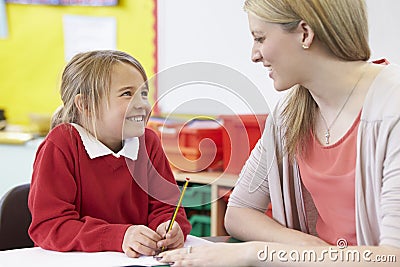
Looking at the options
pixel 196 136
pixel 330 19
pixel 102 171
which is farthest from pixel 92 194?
pixel 196 136

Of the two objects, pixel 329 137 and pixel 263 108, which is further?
pixel 329 137

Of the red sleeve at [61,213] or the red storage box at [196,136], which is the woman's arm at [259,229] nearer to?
the red sleeve at [61,213]

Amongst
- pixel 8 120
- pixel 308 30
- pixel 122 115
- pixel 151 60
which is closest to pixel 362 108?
pixel 308 30

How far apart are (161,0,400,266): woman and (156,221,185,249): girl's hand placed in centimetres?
9

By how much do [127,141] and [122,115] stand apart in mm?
71

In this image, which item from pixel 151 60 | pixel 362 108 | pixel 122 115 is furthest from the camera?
pixel 151 60

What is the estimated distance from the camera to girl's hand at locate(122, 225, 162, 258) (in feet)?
3.95

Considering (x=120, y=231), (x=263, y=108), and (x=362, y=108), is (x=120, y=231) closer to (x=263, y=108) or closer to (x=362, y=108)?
(x=263, y=108)

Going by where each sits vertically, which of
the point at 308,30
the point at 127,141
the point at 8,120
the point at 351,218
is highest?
the point at 308,30

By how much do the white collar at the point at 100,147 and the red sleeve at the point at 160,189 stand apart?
40 millimetres

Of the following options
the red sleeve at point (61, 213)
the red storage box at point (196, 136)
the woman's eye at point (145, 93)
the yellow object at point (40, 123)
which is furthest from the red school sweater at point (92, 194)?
the yellow object at point (40, 123)

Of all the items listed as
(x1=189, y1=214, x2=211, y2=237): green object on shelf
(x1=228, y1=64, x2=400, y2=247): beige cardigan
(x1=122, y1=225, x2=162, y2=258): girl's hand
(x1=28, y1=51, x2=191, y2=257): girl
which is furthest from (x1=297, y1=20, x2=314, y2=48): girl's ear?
(x1=189, y1=214, x2=211, y2=237): green object on shelf

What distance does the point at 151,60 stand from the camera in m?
2.80

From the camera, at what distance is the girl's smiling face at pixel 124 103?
1.33 m
